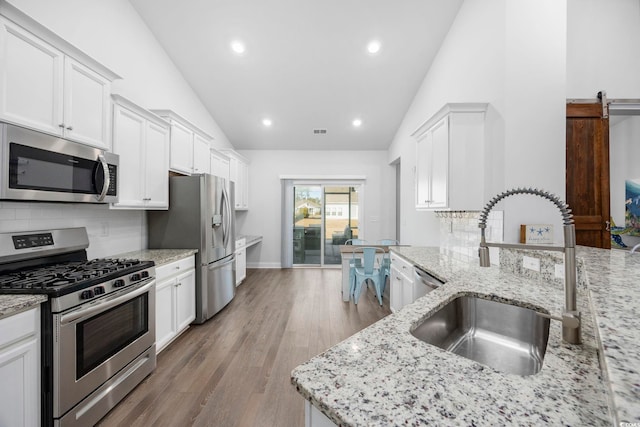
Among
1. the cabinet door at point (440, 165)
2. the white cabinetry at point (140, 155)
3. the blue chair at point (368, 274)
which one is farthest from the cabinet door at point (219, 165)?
the cabinet door at point (440, 165)

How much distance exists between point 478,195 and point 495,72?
1040 millimetres

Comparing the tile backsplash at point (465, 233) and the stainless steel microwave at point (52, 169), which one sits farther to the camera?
the tile backsplash at point (465, 233)

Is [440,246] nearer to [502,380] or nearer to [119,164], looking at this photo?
[502,380]

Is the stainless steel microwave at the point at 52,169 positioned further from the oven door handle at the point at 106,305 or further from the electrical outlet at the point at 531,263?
the electrical outlet at the point at 531,263

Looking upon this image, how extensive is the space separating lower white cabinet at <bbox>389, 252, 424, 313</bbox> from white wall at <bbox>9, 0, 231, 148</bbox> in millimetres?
3352

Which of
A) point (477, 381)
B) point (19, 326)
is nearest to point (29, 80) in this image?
point (19, 326)

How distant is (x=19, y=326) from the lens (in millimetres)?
1271

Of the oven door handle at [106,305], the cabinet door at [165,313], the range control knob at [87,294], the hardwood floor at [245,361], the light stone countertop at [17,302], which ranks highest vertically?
the light stone countertop at [17,302]

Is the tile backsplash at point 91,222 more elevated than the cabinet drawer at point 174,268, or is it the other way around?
the tile backsplash at point 91,222

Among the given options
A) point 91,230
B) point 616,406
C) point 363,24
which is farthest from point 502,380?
point 363,24

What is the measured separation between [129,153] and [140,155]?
5.7 inches

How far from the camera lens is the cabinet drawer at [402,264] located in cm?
258

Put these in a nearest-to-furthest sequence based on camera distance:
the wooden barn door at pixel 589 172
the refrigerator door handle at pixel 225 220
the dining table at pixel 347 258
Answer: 1. the wooden barn door at pixel 589 172
2. the refrigerator door handle at pixel 225 220
3. the dining table at pixel 347 258

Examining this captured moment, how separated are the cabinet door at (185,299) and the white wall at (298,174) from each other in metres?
3.04
